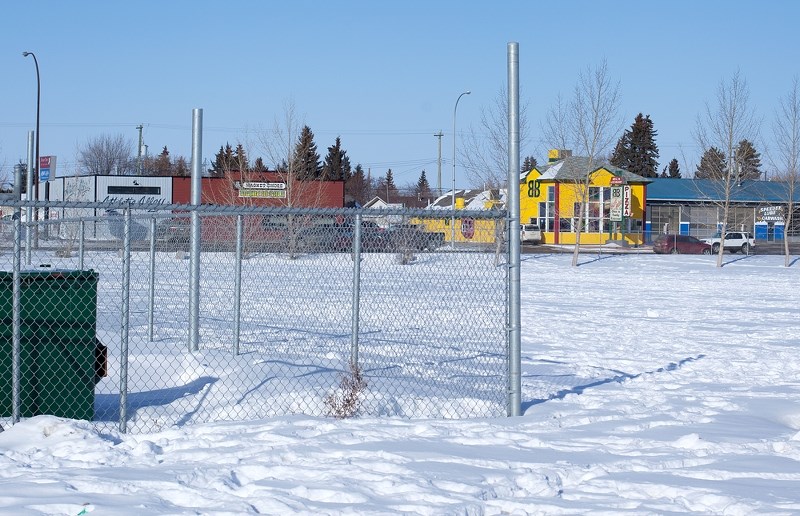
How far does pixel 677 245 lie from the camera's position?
51.2 m

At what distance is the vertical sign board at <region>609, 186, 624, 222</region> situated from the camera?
55.7 m

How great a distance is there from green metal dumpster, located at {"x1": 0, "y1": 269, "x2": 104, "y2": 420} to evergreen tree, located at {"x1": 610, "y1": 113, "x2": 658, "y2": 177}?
99273mm

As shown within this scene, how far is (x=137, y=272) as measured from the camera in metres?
23.6

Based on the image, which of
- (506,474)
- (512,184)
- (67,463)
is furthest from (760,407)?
(67,463)

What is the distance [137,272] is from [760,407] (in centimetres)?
1812

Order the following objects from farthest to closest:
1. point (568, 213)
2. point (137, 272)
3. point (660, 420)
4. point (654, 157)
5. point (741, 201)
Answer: point (654, 157), point (741, 201), point (568, 213), point (137, 272), point (660, 420)

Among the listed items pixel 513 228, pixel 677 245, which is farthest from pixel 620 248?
pixel 513 228

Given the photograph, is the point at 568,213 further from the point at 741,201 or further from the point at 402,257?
the point at 402,257

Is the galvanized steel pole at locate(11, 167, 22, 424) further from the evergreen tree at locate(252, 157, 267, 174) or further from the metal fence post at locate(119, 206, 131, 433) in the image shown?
the evergreen tree at locate(252, 157, 267, 174)

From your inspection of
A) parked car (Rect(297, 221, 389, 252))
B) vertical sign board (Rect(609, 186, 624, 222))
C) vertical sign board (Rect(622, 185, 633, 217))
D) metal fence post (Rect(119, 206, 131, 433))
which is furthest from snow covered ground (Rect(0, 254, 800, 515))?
vertical sign board (Rect(622, 185, 633, 217))

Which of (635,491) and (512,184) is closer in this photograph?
(635,491)

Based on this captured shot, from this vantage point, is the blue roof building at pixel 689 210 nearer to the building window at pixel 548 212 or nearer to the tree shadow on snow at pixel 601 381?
the building window at pixel 548 212

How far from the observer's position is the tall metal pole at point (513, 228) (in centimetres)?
794

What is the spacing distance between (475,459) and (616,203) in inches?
2021
